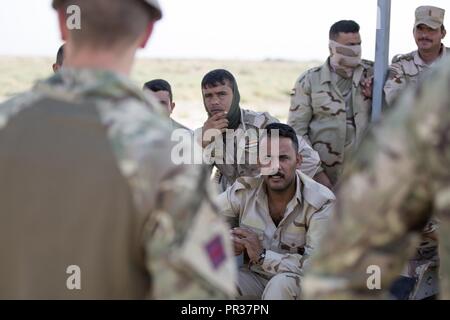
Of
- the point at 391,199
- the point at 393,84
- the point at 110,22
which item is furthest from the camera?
the point at 393,84

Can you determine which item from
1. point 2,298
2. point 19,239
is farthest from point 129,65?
point 2,298

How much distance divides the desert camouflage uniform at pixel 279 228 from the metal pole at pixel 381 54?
0.69m

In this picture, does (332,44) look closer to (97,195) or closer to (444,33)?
(444,33)

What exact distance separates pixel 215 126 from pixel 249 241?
113 cm

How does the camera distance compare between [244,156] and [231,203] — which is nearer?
[231,203]

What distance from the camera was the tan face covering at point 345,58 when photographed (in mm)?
6785

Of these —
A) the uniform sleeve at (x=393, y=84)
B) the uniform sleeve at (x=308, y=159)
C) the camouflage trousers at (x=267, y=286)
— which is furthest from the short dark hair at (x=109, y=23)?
the uniform sleeve at (x=308, y=159)

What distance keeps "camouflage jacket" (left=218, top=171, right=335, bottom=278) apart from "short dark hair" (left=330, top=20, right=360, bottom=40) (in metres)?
1.51

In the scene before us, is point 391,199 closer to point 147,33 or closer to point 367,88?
point 147,33

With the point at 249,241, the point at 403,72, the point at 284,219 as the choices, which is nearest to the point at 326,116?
the point at 403,72

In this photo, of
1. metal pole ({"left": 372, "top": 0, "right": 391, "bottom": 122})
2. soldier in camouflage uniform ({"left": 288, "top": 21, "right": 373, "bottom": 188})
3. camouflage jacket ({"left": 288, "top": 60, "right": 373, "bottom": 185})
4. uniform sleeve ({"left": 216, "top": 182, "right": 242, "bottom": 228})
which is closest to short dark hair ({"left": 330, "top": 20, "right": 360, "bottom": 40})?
soldier in camouflage uniform ({"left": 288, "top": 21, "right": 373, "bottom": 188})

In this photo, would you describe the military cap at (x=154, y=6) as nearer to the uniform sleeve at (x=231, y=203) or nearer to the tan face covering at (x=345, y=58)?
the uniform sleeve at (x=231, y=203)

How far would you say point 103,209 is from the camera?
5.65 feet

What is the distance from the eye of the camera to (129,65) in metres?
1.88
